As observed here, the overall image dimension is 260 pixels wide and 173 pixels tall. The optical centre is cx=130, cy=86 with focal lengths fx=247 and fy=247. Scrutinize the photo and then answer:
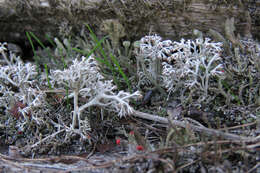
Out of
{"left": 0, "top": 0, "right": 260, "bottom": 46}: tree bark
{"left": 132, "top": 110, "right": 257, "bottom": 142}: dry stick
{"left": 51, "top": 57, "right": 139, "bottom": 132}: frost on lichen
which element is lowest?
{"left": 132, "top": 110, "right": 257, "bottom": 142}: dry stick

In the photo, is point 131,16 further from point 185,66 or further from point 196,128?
point 196,128

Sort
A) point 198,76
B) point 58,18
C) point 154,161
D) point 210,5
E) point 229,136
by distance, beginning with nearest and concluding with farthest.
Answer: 1. point 154,161
2. point 229,136
3. point 198,76
4. point 210,5
5. point 58,18

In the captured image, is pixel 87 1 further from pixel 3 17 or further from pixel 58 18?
pixel 3 17

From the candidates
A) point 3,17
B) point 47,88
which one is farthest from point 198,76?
point 3,17

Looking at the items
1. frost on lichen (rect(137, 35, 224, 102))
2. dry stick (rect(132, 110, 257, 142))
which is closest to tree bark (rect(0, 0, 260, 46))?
frost on lichen (rect(137, 35, 224, 102))

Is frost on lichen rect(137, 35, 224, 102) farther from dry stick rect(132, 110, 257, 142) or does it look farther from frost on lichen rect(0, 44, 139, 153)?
frost on lichen rect(0, 44, 139, 153)

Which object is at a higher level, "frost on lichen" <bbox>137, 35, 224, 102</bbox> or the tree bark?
the tree bark

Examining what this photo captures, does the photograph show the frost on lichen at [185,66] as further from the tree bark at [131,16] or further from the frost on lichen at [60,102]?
the tree bark at [131,16]

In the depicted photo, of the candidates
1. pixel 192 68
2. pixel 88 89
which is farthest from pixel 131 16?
pixel 88 89
